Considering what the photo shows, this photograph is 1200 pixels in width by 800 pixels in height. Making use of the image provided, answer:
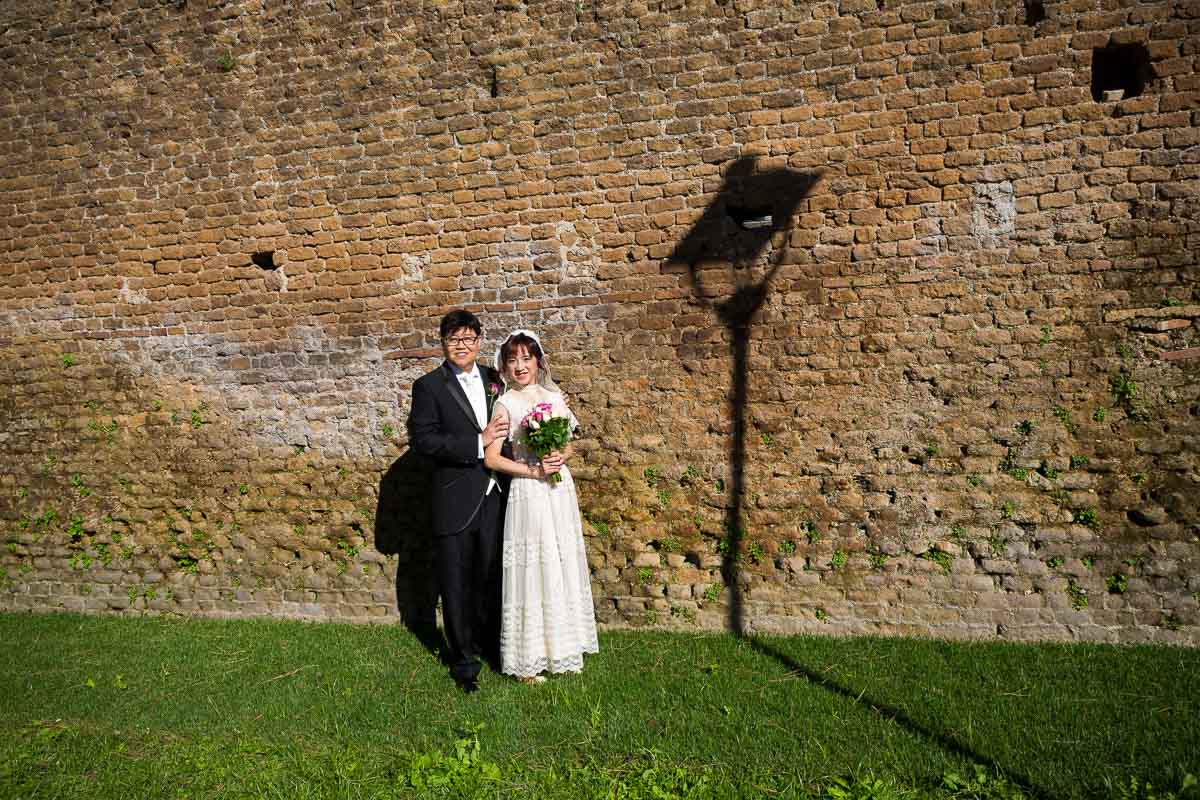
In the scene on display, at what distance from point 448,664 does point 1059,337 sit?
4.45 m

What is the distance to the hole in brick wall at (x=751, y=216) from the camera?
480 cm

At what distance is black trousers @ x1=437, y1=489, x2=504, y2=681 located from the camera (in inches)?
164

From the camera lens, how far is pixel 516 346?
4.17 meters

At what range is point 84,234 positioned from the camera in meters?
5.86

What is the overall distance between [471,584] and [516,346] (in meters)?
1.55

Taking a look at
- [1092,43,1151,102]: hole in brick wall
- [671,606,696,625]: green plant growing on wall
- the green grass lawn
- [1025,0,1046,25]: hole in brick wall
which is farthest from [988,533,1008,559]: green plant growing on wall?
[1025,0,1046,25]: hole in brick wall

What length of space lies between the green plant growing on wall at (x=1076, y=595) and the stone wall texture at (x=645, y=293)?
1.8 inches

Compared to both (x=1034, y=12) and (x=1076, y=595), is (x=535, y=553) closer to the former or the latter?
Result: (x=1076, y=595)

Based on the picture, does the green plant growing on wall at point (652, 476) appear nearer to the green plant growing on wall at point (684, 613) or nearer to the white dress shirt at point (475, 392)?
the green plant growing on wall at point (684, 613)

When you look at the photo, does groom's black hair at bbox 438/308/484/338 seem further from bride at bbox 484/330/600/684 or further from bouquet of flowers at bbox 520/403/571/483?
bouquet of flowers at bbox 520/403/571/483

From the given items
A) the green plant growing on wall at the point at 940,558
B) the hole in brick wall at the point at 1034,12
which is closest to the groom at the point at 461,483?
the green plant growing on wall at the point at 940,558

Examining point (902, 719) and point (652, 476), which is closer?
point (902, 719)

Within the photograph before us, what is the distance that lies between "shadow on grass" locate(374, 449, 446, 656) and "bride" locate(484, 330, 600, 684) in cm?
129

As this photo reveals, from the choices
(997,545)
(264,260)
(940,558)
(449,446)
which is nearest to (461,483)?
(449,446)
